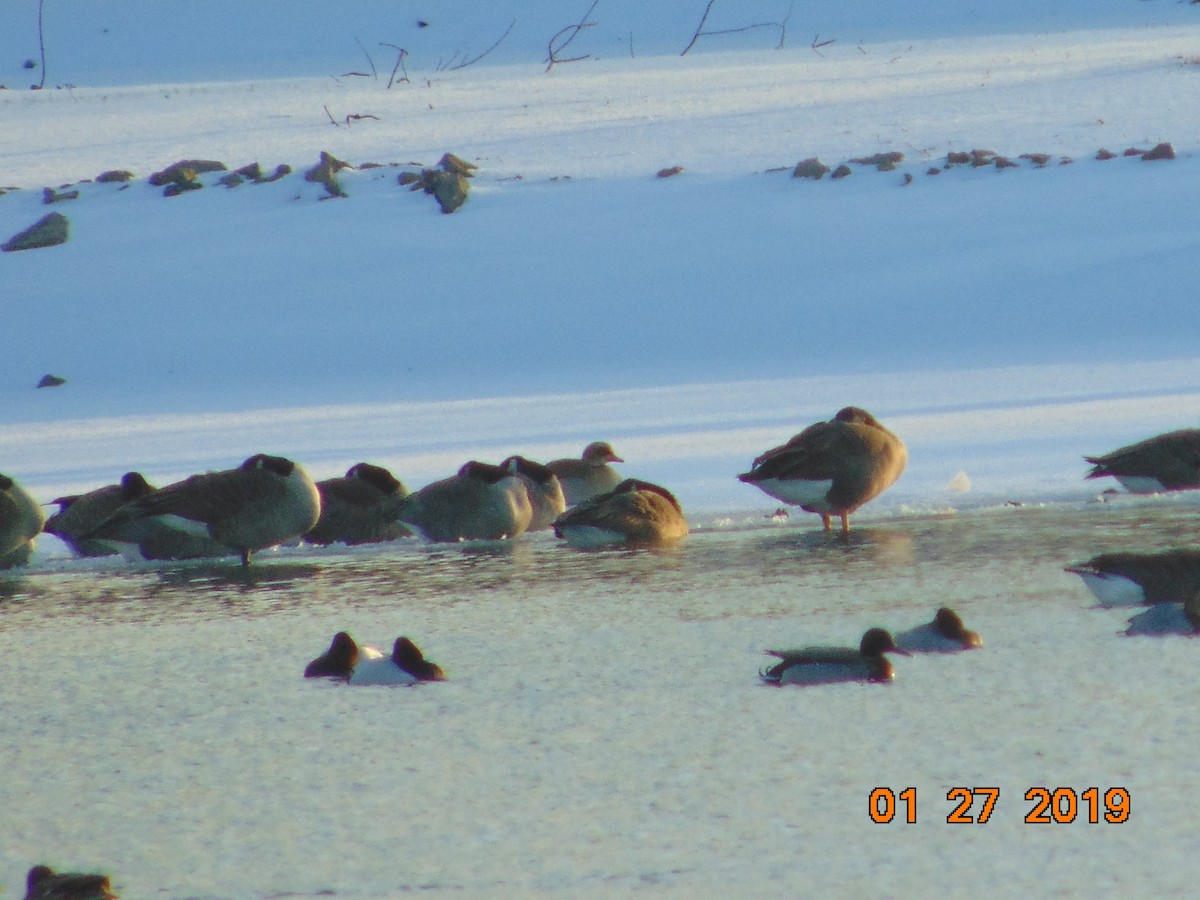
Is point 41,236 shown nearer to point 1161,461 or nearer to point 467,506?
point 467,506

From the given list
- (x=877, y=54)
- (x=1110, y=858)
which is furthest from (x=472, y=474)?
(x=877, y=54)

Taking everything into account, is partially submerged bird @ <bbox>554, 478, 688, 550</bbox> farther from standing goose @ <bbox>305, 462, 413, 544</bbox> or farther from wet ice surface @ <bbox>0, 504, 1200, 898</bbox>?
standing goose @ <bbox>305, 462, 413, 544</bbox>

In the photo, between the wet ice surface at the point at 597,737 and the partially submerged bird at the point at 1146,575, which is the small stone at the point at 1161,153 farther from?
the partially submerged bird at the point at 1146,575

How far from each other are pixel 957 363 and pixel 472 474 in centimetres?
863

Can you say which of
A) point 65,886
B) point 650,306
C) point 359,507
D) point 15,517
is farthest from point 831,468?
point 650,306

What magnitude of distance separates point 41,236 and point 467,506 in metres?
15.1

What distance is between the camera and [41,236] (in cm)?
2166

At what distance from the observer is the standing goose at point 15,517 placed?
8.01 metres

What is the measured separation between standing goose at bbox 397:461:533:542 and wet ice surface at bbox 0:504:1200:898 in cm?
112

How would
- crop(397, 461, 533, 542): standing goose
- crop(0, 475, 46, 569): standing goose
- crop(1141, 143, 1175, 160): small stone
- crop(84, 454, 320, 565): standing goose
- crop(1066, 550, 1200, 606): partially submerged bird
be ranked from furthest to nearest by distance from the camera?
crop(1141, 143, 1175, 160): small stone
crop(397, 461, 533, 542): standing goose
crop(0, 475, 46, 569): standing goose
crop(84, 454, 320, 565): standing goose
crop(1066, 550, 1200, 606): partially submerged bird

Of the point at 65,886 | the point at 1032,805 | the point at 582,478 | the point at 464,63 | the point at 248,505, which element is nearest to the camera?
the point at 65,886

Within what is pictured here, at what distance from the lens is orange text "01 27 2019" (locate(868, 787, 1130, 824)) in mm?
3672

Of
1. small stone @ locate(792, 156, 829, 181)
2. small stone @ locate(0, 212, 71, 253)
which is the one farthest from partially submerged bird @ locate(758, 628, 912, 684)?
small stone @ locate(0, 212, 71, 253)

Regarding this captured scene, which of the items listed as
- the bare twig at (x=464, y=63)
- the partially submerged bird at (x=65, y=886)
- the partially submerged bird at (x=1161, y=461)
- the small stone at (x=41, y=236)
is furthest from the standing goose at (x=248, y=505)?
the bare twig at (x=464, y=63)
